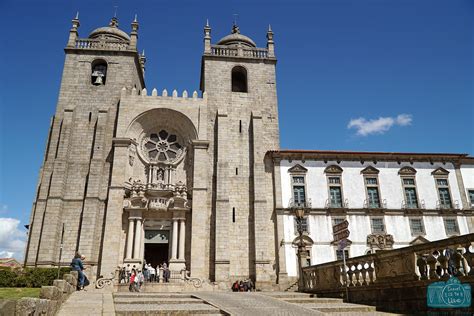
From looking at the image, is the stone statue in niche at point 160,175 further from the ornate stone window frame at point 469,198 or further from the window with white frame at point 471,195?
the window with white frame at point 471,195

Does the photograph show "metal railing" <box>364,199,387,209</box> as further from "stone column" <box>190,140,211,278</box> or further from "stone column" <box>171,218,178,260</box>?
"stone column" <box>171,218,178,260</box>

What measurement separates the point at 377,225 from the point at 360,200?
2.09 meters

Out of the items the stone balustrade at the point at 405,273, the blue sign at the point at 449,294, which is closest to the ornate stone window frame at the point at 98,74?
the stone balustrade at the point at 405,273

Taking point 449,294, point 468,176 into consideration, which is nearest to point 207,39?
point 468,176

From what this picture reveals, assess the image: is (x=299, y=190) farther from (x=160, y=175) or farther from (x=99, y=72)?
(x=99, y=72)

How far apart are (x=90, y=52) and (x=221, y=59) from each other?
10877 millimetres

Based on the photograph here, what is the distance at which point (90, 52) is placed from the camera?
2900 centimetres

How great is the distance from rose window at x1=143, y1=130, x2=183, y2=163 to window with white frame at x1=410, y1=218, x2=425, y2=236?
17906 millimetres

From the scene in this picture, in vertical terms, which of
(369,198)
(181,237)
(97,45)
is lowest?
(181,237)

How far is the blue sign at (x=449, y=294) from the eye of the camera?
7.07m

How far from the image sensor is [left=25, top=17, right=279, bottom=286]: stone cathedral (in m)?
23.0

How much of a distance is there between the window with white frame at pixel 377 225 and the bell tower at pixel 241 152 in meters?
7.28

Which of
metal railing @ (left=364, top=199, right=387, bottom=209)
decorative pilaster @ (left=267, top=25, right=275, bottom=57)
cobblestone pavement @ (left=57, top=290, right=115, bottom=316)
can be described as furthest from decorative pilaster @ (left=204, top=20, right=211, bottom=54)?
cobblestone pavement @ (left=57, top=290, right=115, bottom=316)

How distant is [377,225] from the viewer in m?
25.2
